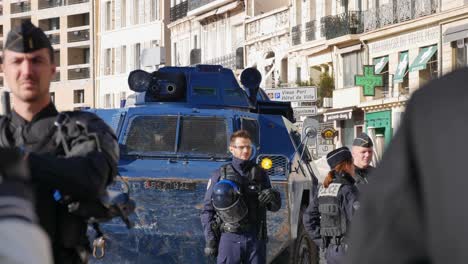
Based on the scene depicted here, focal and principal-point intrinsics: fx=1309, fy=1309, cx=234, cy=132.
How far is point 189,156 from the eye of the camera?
1481cm

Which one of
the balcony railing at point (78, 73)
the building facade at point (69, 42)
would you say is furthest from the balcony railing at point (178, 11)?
the balcony railing at point (78, 73)

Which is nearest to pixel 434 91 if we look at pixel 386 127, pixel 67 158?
pixel 67 158

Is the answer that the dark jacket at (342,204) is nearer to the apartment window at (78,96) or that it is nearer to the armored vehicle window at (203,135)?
the armored vehicle window at (203,135)

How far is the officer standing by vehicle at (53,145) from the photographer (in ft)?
14.6

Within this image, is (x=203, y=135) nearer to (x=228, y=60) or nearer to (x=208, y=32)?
(x=228, y=60)

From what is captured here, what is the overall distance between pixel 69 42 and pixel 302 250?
75.2 meters

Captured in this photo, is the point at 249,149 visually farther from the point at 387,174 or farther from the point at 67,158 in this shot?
the point at 387,174

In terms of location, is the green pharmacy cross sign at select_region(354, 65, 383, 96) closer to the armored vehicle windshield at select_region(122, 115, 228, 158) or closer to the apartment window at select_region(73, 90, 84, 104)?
the armored vehicle windshield at select_region(122, 115, 228, 158)

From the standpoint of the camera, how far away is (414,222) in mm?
2320

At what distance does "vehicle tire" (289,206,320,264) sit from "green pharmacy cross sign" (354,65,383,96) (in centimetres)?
3566

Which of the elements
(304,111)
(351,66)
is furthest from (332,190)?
(351,66)

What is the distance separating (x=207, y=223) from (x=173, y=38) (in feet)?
208

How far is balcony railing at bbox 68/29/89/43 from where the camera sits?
A: 87.2 m

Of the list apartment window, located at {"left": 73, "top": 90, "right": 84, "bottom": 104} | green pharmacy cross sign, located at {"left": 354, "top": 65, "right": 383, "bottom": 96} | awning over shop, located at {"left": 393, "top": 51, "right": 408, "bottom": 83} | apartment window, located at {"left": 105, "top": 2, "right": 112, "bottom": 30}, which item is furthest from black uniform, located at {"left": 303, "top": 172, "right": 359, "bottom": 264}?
apartment window, located at {"left": 73, "top": 90, "right": 84, "bottom": 104}
